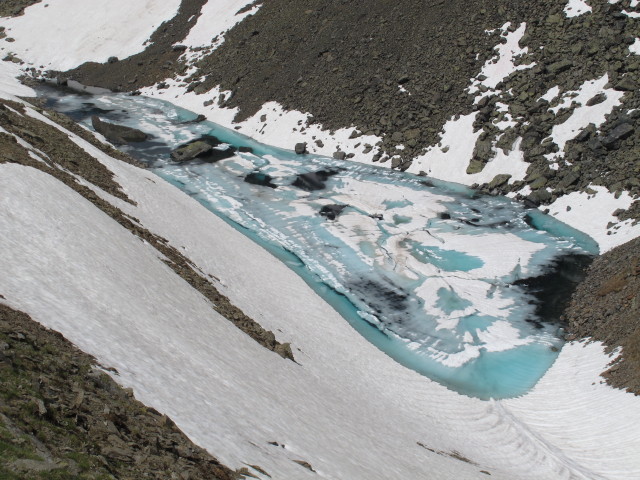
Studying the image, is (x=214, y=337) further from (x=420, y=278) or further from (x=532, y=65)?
(x=532, y=65)

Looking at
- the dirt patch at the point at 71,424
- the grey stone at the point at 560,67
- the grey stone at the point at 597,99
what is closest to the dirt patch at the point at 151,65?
the grey stone at the point at 560,67

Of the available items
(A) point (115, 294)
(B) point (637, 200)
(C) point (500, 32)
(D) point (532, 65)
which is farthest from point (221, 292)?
(C) point (500, 32)

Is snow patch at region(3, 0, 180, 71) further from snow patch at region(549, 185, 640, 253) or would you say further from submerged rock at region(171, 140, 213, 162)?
snow patch at region(549, 185, 640, 253)

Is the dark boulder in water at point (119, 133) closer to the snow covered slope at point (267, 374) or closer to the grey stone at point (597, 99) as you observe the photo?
the snow covered slope at point (267, 374)

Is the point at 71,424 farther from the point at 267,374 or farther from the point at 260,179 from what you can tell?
the point at 260,179

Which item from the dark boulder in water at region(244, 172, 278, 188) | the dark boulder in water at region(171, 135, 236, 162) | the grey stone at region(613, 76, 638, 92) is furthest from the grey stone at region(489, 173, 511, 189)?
the dark boulder in water at region(171, 135, 236, 162)

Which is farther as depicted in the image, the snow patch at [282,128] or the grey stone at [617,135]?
the snow patch at [282,128]
